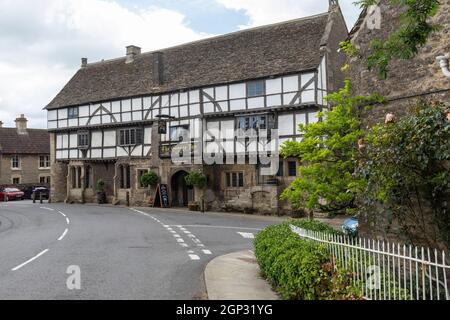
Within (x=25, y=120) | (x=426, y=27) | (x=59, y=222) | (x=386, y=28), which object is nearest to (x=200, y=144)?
(x=59, y=222)

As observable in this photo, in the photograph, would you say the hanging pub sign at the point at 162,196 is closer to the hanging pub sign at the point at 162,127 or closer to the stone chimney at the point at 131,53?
the hanging pub sign at the point at 162,127

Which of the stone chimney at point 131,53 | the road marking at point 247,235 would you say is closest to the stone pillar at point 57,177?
the stone chimney at point 131,53

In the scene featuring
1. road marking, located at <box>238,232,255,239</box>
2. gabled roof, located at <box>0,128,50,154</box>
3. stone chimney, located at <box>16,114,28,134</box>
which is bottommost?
road marking, located at <box>238,232,255,239</box>

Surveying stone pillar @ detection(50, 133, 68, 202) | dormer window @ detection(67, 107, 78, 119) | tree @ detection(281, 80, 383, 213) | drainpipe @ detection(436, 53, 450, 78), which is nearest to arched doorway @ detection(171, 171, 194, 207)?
dormer window @ detection(67, 107, 78, 119)

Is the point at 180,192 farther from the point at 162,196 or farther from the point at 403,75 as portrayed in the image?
the point at 403,75

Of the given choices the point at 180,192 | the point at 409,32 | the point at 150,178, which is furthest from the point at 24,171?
the point at 409,32

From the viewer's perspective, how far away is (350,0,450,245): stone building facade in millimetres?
9586

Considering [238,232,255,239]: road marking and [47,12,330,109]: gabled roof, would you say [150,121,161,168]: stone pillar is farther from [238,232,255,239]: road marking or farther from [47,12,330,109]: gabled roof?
[238,232,255,239]: road marking

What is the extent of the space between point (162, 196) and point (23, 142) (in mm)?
29543

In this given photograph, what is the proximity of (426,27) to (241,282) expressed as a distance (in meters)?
6.20

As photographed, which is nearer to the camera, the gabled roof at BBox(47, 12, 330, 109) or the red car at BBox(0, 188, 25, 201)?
the gabled roof at BBox(47, 12, 330, 109)

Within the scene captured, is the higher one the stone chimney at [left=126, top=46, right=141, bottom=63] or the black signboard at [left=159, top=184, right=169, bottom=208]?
the stone chimney at [left=126, top=46, right=141, bottom=63]

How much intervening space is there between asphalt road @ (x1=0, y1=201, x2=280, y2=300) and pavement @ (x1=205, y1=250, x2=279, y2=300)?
0.31m

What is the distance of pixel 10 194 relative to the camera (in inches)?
1875
